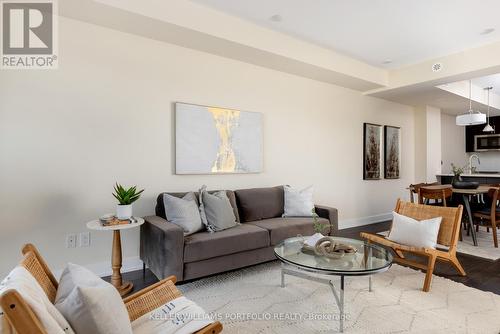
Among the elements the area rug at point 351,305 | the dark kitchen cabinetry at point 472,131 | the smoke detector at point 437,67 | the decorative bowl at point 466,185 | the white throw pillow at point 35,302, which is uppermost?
the smoke detector at point 437,67

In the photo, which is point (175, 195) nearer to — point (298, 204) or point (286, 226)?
point (286, 226)

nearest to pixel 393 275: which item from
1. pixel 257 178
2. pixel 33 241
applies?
pixel 257 178

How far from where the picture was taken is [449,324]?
6.91ft

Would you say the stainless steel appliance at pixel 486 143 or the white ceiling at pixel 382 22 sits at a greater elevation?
the white ceiling at pixel 382 22

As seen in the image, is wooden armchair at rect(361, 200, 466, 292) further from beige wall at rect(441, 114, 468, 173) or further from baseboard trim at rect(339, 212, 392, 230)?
beige wall at rect(441, 114, 468, 173)

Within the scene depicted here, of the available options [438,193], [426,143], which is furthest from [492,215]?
[426,143]

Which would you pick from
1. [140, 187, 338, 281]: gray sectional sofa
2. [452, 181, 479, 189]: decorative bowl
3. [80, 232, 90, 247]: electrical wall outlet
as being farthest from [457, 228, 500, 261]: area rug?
[80, 232, 90, 247]: electrical wall outlet

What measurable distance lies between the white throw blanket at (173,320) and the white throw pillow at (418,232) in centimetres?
234

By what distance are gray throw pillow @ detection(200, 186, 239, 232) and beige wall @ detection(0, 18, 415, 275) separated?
520 millimetres

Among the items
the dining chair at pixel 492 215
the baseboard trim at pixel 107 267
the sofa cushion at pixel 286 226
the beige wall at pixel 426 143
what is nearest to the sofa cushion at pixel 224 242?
the sofa cushion at pixel 286 226

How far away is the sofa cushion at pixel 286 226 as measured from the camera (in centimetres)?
316

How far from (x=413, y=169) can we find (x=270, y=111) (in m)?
4.21

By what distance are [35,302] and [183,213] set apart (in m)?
1.94

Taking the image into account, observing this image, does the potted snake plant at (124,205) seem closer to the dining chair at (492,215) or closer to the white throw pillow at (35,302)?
the white throw pillow at (35,302)
